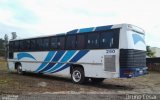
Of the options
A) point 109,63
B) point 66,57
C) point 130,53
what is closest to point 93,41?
point 109,63

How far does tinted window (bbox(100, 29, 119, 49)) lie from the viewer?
587 inches

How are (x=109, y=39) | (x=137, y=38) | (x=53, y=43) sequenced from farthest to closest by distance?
1. (x=53, y=43)
2. (x=137, y=38)
3. (x=109, y=39)

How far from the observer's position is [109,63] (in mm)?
Result: 15055

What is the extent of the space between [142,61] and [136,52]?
1025mm

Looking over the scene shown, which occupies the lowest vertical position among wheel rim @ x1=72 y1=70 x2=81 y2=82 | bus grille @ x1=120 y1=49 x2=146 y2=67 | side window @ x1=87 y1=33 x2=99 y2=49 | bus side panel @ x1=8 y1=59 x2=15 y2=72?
wheel rim @ x1=72 y1=70 x2=81 y2=82

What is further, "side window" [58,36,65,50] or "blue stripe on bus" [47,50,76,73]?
"side window" [58,36,65,50]

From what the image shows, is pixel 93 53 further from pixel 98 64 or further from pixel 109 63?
pixel 109 63

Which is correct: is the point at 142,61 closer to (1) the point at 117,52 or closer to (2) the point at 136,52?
(2) the point at 136,52

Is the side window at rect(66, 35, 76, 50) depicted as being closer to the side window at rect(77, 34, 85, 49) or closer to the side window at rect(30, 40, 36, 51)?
the side window at rect(77, 34, 85, 49)

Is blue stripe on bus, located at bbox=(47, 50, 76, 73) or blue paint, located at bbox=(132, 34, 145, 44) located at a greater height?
blue paint, located at bbox=(132, 34, 145, 44)

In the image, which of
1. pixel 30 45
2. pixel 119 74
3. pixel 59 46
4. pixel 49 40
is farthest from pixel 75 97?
pixel 30 45

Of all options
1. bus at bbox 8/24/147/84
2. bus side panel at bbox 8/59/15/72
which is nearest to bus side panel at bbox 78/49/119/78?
bus at bbox 8/24/147/84

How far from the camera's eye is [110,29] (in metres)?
15.3

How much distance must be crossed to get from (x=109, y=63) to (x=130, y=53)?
1.22 m
